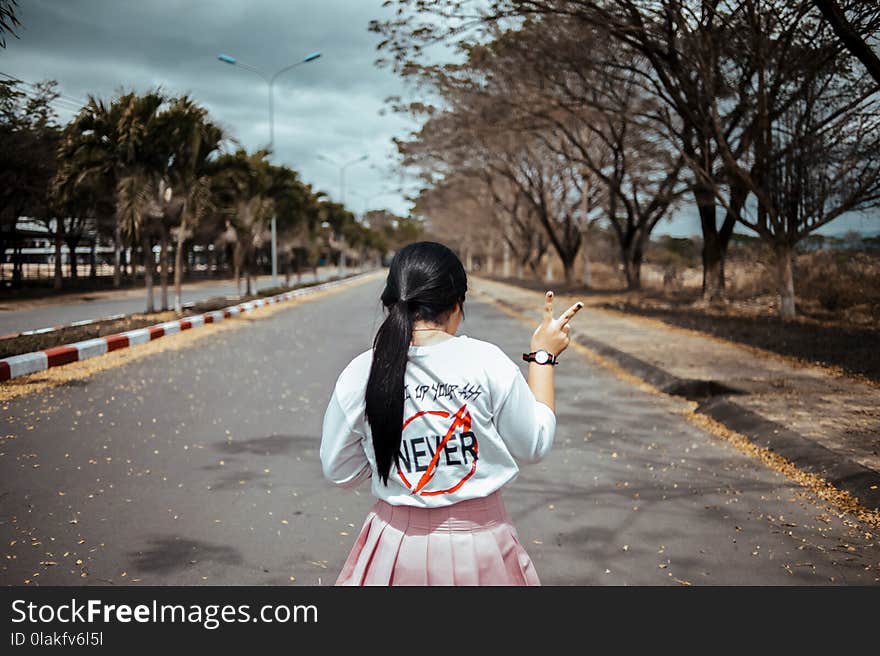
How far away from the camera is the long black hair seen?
72.1 inches

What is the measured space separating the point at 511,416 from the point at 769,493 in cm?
345

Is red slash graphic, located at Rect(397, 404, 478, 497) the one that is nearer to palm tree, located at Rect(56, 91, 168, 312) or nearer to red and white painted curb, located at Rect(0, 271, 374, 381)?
red and white painted curb, located at Rect(0, 271, 374, 381)

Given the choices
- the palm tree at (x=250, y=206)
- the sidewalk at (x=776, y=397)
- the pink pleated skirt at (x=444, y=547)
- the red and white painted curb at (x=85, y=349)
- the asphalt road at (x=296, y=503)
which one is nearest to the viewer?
the pink pleated skirt at (x=444, y=547)

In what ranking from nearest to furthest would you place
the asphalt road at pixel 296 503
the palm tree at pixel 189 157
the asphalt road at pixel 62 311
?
1. the asphalt road at pixel 296 503
2. the asphalt road at pixel 62 311
3. the palm tree at pixel 189 157

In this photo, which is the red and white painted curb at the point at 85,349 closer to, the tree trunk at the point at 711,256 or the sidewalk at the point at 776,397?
the sidewalk at the point at 776,397

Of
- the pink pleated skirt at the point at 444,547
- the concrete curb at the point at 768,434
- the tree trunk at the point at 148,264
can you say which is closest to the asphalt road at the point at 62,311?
the tree trunk at the point at 148,264

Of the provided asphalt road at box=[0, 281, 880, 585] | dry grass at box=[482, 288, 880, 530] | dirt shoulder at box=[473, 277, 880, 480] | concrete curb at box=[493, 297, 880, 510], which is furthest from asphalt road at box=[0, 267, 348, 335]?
dry grass at box=[482, 288, 880, 530]

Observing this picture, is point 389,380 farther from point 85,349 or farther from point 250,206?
point 250,206

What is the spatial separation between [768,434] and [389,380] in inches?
200

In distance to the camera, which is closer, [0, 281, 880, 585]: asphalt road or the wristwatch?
the wristwatch

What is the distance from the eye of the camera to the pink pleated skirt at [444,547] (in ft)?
6.35

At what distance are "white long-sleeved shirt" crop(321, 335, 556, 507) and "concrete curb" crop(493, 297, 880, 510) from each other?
3.34 m

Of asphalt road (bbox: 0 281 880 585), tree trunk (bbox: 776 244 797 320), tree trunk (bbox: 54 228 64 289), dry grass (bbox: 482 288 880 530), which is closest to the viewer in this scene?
asphalt road (bbox: 0 281 880 585)

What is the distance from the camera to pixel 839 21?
27.9 feet
